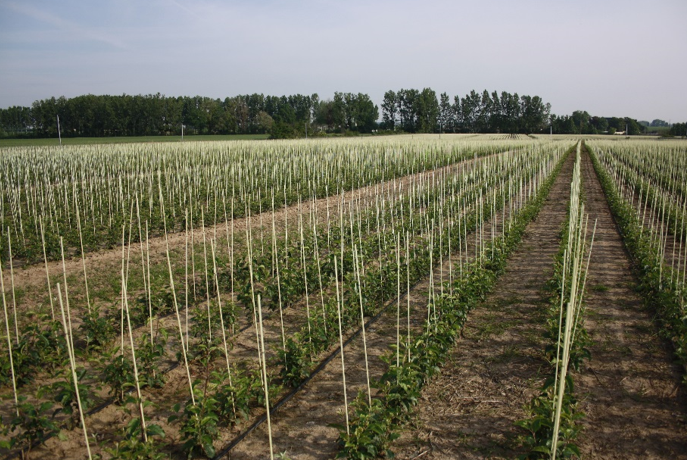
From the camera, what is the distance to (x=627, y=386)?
4.66 metres

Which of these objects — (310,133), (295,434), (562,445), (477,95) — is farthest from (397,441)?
(477,95)

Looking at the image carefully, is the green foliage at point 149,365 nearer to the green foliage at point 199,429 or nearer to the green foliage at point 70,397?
the green foliage at point 70,397

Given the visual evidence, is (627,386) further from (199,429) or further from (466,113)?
(466,113)

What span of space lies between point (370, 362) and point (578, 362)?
2.15 m

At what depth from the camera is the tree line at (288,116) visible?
7831 centimetres

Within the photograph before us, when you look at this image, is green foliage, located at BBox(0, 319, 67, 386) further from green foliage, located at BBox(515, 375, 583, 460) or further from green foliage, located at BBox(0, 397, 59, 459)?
green foliage, located at BBox(515, 375, 583, 460)

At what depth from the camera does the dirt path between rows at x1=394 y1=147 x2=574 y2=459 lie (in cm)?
388

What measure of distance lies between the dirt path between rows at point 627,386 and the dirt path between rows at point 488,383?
21.8 inches

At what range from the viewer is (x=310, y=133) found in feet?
244

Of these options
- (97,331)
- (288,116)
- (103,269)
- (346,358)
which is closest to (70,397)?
(97,331)

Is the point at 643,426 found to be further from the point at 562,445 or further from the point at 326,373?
the point at 326,373

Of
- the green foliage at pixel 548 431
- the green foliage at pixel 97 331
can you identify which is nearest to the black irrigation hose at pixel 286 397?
the green foliage at pixel 548 431

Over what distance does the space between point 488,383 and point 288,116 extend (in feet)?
331

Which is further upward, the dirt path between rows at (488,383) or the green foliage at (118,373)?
the green foliage at (118,373)
